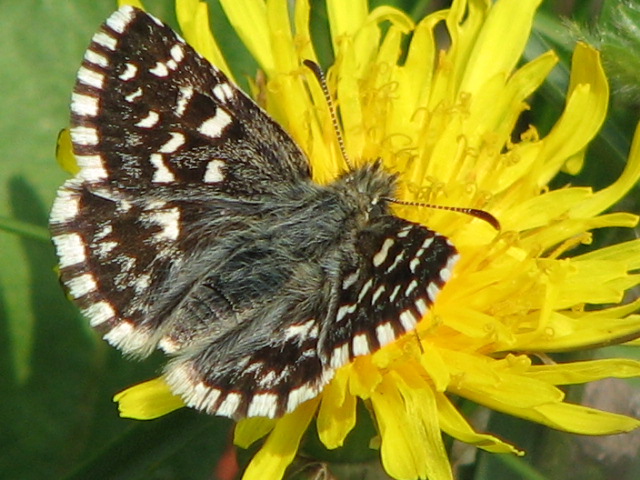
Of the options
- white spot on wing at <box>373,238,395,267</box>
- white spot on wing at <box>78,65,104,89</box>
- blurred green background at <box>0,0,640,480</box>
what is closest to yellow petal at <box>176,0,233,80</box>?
white spot on wing at <box>78,65,104,89</box>

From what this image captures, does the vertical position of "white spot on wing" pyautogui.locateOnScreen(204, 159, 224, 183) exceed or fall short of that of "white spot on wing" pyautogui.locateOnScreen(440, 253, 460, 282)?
it exceeds it

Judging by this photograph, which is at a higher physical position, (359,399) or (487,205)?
(487,205)

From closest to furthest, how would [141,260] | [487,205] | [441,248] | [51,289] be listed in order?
[441,248] < [141,260] < [487,205] < [51,289]

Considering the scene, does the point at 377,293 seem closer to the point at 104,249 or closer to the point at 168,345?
the point at 168,345

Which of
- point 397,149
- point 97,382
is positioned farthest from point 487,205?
point 97,382

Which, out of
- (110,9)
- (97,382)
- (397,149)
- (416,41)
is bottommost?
(97,382)

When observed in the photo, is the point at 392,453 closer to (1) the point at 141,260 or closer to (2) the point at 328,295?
(2) the point at 328,295

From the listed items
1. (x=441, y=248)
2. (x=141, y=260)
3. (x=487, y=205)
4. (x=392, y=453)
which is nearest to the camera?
(x=441, y=248)

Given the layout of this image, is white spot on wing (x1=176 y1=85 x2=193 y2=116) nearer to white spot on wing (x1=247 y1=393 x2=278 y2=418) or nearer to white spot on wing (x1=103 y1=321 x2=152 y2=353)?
white spot on wing (x1=103 y1=321 x2=152 y2=353)
